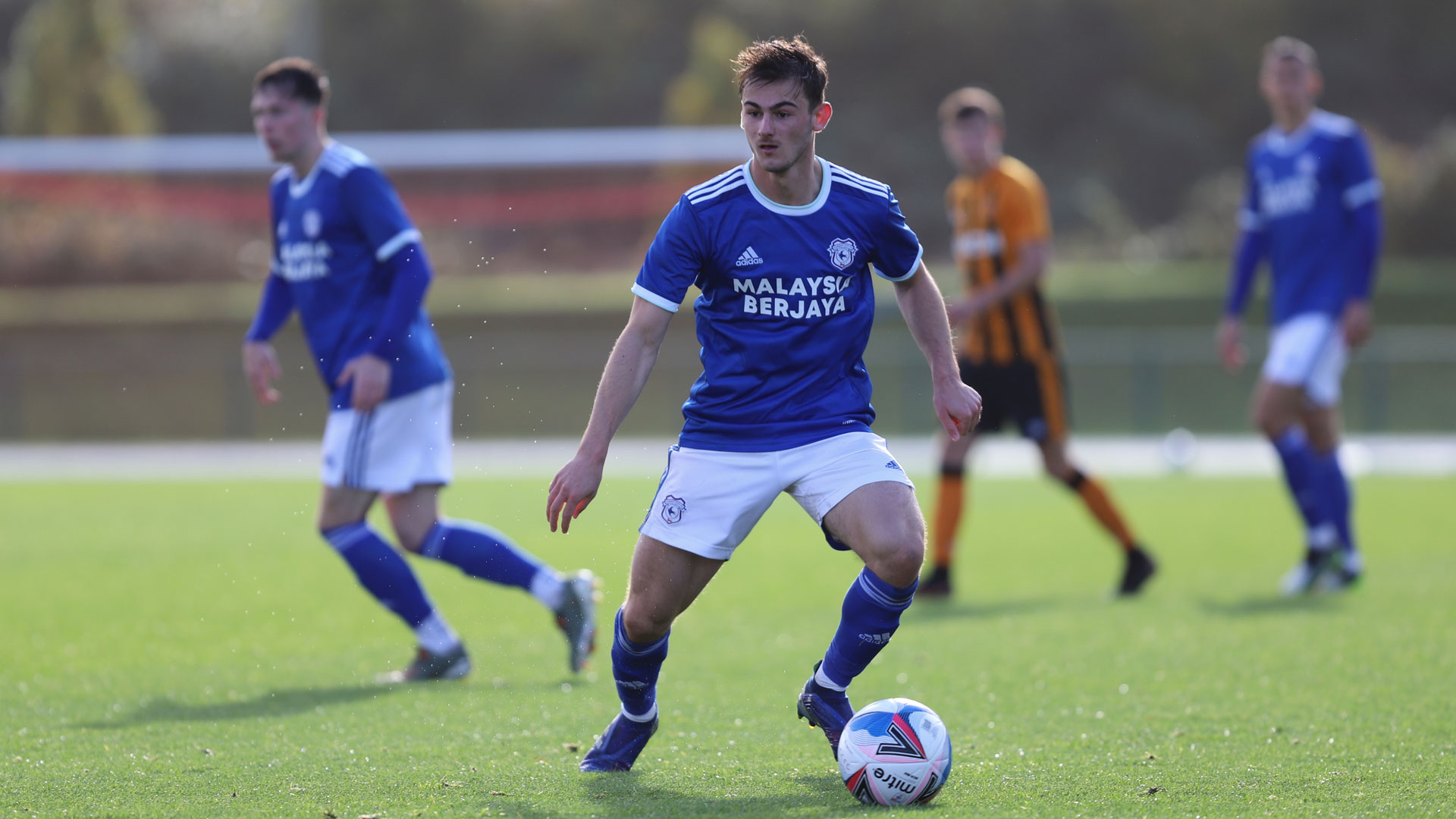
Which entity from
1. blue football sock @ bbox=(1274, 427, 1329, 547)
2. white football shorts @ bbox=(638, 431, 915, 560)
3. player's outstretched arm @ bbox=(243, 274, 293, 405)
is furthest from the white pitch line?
white football shorts @ bbox=(638, 431, 915, 560)

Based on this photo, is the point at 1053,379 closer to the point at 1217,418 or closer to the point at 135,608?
the point at 135,608

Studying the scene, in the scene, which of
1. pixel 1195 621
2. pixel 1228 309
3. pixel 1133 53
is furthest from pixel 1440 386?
pixel 1133 53

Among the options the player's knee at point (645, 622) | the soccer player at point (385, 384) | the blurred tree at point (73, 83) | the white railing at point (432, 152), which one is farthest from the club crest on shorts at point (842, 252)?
the blurred tree at point (73, 83)

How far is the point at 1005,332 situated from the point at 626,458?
33.8ft

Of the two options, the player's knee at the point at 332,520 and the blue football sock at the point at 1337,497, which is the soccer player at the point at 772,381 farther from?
the blue football sock at the point at 1337,497

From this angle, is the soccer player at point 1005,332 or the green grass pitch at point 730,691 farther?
the soccer player at point 1005,332

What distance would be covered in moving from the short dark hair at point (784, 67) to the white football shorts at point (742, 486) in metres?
0.94

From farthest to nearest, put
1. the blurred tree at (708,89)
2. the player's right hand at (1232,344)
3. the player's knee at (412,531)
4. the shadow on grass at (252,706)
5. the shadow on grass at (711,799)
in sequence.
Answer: the blurred tree at (708,89)
the player's right hand at (1232,344)
the player's knee at (412,531)
the shadow on grass at (252,706)
the shadow on grass at (711,799)

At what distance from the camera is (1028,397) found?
25.9 ft

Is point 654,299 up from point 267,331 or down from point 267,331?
up

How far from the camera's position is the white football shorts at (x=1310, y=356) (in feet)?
25.2

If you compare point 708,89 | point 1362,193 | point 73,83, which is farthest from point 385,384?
point 73,83

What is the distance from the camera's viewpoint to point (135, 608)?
7.64 m

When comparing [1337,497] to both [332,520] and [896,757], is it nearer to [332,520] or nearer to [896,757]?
[896,757]
